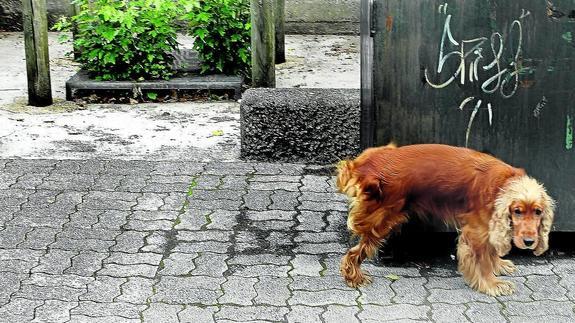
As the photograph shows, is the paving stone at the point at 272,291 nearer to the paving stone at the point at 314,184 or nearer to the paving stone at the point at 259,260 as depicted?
the paving stone at the point at 259,260

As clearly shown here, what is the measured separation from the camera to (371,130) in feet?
16.5

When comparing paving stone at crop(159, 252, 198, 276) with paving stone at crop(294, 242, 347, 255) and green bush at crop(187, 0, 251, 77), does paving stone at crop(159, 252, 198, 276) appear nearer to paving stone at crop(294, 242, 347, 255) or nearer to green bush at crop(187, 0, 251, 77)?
paving stone at crop(294, 242, 347, 255)

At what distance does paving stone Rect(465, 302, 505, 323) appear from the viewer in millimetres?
4492

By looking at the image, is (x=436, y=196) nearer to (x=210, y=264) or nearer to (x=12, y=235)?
(x=210, y=264)

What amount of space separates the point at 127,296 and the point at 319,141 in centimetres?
263

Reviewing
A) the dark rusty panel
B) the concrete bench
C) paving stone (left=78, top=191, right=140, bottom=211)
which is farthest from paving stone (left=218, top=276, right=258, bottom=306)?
the concrete bench

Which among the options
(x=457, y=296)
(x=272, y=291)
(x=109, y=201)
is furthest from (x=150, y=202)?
(x=457, y=296)

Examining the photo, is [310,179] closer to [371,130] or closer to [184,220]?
[184,220]

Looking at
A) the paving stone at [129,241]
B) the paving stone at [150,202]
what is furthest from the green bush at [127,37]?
the paving stone at [129,241]

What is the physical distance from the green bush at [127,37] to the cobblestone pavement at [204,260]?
245 cm

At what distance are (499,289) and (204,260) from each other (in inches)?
62.0

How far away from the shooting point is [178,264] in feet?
16.8

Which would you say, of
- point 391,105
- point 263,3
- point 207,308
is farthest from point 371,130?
point 263,3

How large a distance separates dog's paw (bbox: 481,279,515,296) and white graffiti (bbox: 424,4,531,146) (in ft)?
2.83
